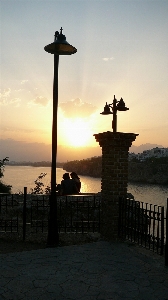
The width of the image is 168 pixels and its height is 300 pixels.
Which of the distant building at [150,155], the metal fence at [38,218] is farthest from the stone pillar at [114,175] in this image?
the distant building at [150,155]

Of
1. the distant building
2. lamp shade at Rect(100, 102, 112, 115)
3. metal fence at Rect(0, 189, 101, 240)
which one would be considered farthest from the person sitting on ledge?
the distant building

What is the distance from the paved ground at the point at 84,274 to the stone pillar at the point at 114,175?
92cm

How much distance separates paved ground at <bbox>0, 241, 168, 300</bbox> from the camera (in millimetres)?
4754

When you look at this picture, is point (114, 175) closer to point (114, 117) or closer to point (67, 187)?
point (114, 117)

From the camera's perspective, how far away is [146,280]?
536 cm

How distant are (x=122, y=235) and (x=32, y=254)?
8.53 feet

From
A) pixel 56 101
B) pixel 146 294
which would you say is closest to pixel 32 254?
pixel 146 294

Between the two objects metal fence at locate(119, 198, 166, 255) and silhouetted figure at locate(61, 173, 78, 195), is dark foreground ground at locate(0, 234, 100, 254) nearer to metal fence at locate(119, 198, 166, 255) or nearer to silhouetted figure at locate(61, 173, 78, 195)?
metal fence at locate(119, 198, 166, 255)

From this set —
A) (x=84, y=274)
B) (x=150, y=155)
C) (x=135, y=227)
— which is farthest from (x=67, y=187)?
(x=150, y=155)

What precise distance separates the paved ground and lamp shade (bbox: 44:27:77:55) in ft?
16.8

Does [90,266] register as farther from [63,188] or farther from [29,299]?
[63,188]

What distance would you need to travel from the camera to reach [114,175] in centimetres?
824

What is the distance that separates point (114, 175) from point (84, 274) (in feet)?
10.6

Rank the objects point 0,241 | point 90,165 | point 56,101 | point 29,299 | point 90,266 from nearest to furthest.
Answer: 1. point 29,299
2. point 90,266
3. point 56,101
4. point 0,241
5. point 90,165
